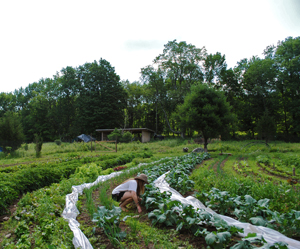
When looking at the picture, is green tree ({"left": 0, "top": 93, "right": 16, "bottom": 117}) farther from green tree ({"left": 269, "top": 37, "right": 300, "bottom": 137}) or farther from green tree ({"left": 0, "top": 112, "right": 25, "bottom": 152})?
green tree ({"left": 269, "top": 37, "right": 300, "bottom": 137})

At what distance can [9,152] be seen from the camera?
1870 centimetres

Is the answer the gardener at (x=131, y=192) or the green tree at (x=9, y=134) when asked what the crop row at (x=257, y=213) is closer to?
the gardener at (x=131, y=192)

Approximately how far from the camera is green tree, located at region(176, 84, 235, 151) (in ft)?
60.2

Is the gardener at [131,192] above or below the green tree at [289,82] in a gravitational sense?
below

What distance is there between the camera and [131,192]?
15.3ft

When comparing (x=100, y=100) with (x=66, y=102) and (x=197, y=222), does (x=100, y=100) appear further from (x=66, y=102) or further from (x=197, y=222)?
(x=197, y=222)

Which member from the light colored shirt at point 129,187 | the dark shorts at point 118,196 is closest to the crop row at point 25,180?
the dark shorts at point 118,196

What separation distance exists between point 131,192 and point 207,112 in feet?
49.8

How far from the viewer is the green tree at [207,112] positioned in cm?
1834

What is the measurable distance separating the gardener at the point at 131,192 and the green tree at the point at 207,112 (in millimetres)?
14271

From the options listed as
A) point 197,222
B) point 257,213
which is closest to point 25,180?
point 197,222

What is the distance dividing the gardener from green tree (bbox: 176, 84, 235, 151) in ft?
46.8

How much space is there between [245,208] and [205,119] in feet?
51.0

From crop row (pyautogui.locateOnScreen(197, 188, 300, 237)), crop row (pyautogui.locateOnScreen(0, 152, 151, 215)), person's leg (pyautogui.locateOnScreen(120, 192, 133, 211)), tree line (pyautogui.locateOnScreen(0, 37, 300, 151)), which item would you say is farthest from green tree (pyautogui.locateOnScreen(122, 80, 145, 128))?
crop row (pyautogui.locateOnScreen(197, 188, 300, 237))
